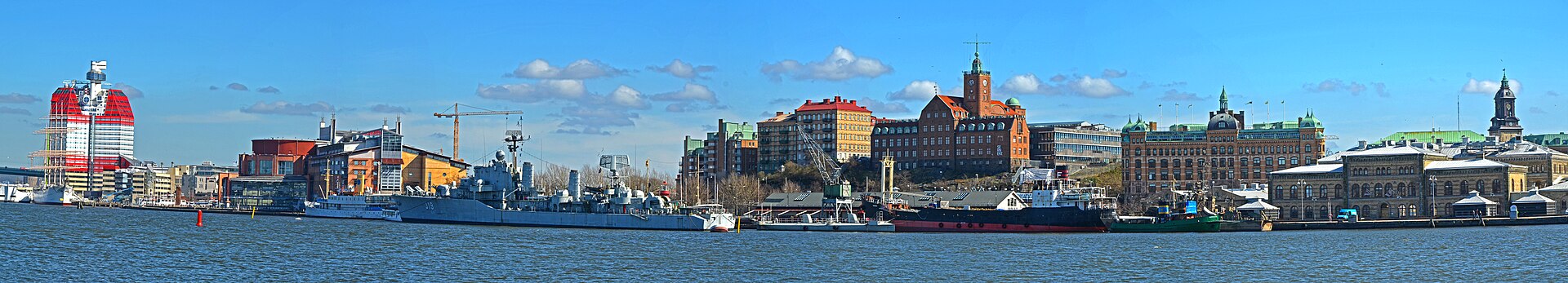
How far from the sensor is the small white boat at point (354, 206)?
582 ft

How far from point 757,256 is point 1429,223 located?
79.5m

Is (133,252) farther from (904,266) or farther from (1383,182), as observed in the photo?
(1383,182)

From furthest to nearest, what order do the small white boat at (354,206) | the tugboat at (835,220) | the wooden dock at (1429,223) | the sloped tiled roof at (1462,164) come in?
the small white boat at (354,206) → the sloped tiled roof at (1462,164) → the wooden dock at (1429,223) → the tugboat at (835,220)

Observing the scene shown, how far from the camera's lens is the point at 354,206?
599 feet

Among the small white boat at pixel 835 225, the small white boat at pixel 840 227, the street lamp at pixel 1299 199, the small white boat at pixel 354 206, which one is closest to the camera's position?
the small white boat at pixel 840 227

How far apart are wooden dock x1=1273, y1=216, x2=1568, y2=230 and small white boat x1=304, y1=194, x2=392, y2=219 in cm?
8403

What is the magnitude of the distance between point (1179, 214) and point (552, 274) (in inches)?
2972

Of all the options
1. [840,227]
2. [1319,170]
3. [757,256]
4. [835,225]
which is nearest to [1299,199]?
[1319,170]

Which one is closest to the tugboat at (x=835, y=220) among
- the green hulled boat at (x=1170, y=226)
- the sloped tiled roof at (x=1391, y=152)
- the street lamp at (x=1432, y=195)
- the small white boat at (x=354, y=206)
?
the green hulled boat at (x=1170, y=226)

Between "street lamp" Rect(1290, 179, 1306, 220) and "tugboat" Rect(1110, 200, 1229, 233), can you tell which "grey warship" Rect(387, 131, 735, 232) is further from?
"street lamp" Rect(1290, 179, 1306, 220)

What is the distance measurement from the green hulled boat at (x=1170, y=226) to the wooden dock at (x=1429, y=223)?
48.6 feet

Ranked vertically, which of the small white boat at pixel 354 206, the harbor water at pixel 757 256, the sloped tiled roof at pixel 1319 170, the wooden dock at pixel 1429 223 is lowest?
the harbor water at pixel 757 256

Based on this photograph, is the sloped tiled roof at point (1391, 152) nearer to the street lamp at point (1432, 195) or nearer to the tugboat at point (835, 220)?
the street lamp at point (1432, 195)

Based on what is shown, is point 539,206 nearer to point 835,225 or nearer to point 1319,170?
point 835,225
